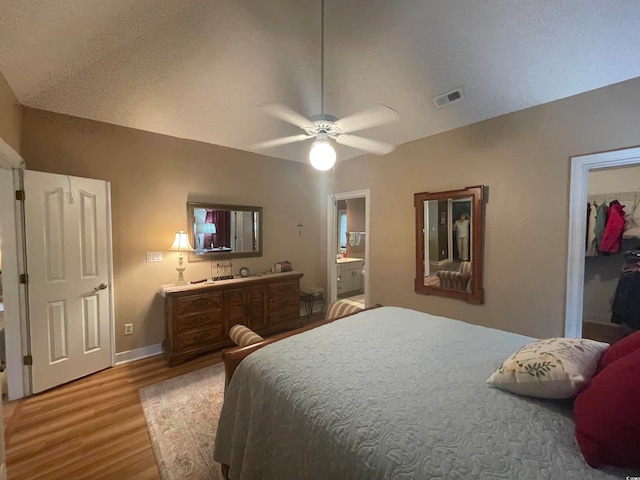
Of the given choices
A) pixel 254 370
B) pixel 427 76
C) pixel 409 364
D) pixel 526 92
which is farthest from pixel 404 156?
pixel 254 370

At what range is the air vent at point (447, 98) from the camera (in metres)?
2.53

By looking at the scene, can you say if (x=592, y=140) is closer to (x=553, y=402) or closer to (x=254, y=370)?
(x=553, y=402)

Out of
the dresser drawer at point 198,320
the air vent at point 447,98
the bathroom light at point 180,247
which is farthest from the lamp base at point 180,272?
the air vent at point 447,98

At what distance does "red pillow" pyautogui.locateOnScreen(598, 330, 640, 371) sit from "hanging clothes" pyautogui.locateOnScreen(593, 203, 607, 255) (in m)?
3.48

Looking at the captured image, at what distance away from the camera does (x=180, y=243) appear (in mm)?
3090

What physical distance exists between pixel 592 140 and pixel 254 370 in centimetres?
305

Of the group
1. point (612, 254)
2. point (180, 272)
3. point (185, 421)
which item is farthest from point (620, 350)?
point (612, 254)

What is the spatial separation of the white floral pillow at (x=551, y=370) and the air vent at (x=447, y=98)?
2.26 m

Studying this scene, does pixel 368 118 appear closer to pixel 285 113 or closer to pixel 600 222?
pixel 285 113

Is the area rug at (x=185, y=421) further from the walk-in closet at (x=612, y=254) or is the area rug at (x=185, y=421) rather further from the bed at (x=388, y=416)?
the walk-in closet at (x=612, y=254)

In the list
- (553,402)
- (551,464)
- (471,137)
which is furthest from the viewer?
(471,137)

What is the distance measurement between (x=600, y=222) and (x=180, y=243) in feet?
17.3

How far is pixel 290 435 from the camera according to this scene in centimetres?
110

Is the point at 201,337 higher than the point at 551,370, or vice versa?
the point at 551,370
